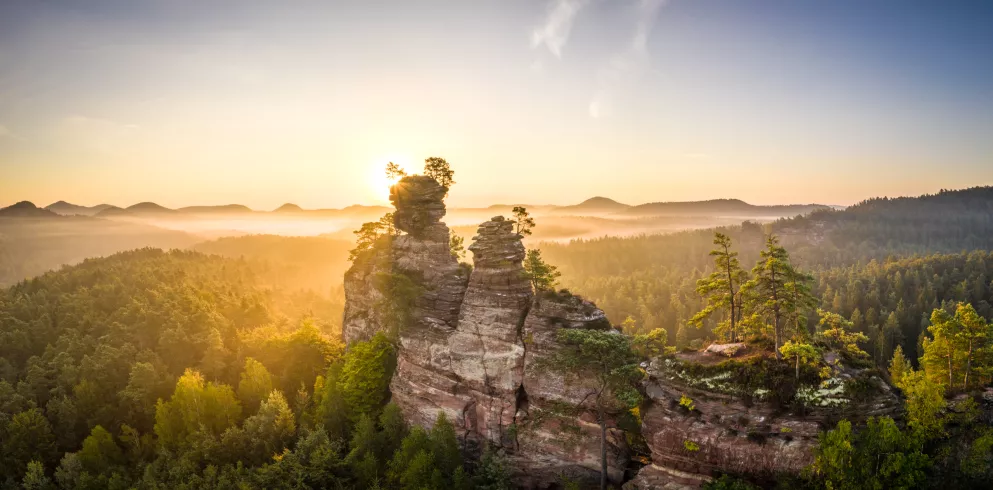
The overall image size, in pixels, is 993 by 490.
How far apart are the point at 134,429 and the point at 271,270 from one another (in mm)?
152905

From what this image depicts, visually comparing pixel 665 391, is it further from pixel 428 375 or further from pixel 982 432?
pixel 428 375

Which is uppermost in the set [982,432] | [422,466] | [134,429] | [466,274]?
[466,274]

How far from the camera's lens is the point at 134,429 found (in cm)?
5062

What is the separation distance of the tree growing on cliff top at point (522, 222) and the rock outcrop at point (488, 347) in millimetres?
887

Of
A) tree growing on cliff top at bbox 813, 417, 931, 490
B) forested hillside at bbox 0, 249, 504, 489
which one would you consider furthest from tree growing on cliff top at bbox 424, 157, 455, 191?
tree growing on cliff top at bbox 813, 417, 931, 490

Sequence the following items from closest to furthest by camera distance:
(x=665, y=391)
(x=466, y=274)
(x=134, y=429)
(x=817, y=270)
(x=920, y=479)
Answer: (x=920, y=479) → (x=665, y=391) → (x=466, y=274) → (x=134, y=429) → (x=817, y=270)

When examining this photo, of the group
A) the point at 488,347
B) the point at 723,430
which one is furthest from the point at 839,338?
the point at 488,347

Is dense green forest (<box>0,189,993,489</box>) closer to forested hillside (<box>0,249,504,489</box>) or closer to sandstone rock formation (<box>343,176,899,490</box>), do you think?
forested hillside (<box>0,249,504,489</box>)

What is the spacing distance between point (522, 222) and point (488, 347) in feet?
41.0

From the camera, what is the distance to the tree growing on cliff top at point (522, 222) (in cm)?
4139

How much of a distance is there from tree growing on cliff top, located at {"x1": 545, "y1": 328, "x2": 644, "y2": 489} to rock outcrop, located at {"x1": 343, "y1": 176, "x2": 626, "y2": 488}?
3.07 feet

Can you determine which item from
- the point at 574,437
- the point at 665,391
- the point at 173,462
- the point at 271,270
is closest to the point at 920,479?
the point at 665,391

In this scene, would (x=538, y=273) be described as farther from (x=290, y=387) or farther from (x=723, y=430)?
(x=290, y=387)

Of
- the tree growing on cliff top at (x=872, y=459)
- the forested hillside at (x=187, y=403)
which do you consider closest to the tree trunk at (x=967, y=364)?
the tree growing on cliff top at (x=872, y=459)
